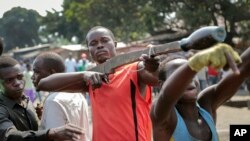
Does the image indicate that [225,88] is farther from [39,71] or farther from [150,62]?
[39,71]

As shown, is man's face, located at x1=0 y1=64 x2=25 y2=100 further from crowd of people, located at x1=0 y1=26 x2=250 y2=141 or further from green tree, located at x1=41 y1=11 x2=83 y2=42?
green tree, located at x1=41 y1=11 x2=83 y2=42

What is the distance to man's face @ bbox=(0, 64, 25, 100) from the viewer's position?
3352 millimetres

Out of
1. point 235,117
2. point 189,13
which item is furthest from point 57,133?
point 189,13

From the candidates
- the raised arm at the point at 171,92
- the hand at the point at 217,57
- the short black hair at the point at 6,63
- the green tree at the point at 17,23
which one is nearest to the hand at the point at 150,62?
the raised arm at the point at 171,92

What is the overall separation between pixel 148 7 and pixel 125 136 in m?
21.3

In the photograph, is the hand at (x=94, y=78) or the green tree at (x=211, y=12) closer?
the hand at (x=94, y=78)

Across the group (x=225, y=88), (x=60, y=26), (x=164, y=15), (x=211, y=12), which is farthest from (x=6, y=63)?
(x=60, y=26)

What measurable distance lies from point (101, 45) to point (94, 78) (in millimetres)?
371

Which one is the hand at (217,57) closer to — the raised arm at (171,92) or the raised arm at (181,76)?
the raised arm at (181,76)

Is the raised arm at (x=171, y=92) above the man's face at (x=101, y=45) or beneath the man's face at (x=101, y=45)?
beneath

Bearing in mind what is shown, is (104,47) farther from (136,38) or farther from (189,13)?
(136,38)

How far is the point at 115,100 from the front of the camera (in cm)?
308

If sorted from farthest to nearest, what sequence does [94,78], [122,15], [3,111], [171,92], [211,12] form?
[122,15] → [211,12] → [3,111] → [94,78] → [171,92]

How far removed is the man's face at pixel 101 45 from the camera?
3.24m
